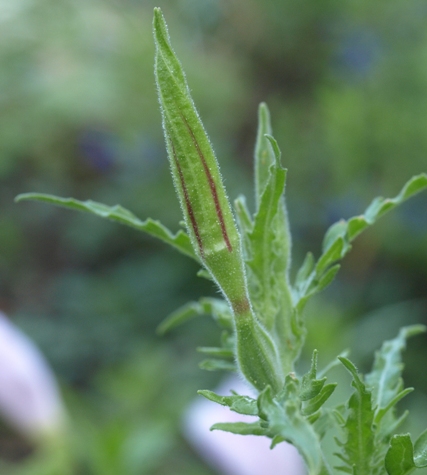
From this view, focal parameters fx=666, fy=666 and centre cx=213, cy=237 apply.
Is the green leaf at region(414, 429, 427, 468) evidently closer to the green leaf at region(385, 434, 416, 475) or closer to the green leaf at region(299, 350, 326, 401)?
the green leaf at region(385, 434, 416, 475)

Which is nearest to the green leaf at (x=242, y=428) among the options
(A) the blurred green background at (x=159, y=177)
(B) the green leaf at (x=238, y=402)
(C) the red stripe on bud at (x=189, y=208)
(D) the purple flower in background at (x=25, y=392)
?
(B) the green leaf at (x=238, y=402)

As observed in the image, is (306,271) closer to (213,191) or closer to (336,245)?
(336,245)

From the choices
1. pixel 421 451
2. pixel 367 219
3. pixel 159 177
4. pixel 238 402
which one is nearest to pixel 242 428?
pixel 238 402

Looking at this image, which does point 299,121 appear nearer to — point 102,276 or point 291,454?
point 102,276

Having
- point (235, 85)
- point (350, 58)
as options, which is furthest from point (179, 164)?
point (235, 85)

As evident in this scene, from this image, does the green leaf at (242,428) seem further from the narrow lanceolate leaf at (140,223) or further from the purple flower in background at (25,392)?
the purple flower in background at (25,392)

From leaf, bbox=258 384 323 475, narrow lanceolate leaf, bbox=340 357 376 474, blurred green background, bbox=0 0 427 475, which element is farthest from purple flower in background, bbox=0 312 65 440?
leaf, bbox=258 384 323 475
